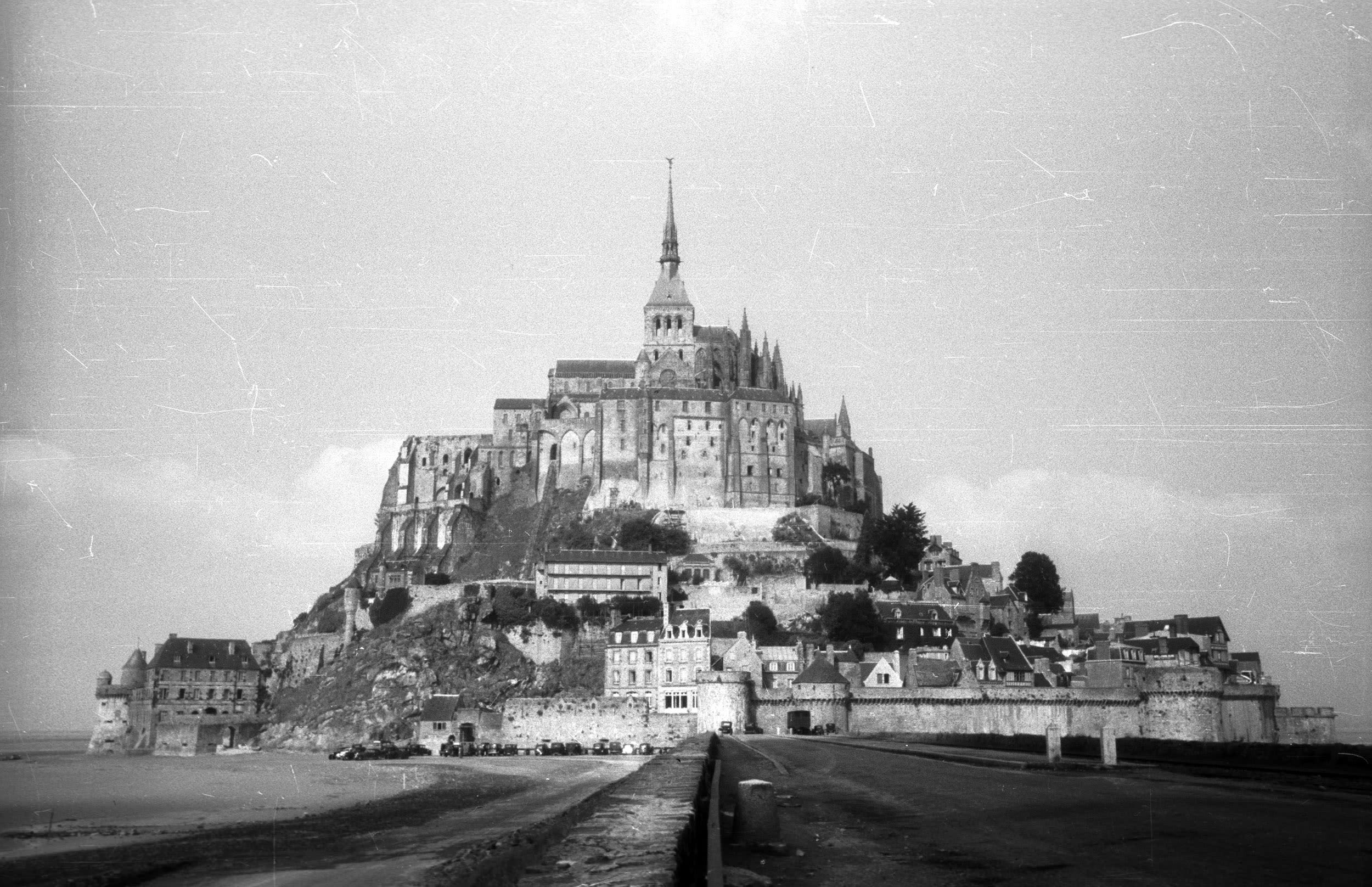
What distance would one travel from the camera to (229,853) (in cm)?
2444

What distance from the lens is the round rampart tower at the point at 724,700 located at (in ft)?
216

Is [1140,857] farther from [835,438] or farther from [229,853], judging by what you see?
[835,438]

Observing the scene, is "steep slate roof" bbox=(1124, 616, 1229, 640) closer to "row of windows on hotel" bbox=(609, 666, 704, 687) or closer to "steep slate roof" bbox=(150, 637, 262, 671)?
"row of windows on hotel" bbox=(609, 666, 704, 687)

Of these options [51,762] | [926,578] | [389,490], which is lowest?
[51,762]

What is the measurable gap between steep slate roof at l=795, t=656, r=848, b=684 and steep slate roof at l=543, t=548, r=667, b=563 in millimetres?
21484

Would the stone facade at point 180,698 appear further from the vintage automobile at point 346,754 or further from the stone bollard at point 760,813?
the stone bollard at point 760,813

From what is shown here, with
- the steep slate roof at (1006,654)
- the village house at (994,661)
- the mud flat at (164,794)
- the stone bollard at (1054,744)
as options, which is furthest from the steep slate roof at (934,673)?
the stone bollard at (1054,744)

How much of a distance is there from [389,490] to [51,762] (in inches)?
1955

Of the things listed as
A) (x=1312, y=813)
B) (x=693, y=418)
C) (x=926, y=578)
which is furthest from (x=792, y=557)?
(x=1312, y=813)

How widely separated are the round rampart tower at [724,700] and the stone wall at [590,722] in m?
1.36

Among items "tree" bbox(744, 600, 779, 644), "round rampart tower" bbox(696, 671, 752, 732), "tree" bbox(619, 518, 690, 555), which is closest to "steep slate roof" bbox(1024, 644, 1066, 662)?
"tree" bbox(744, 600, 779, 644)

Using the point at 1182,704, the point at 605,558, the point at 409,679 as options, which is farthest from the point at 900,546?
the point at 409,679

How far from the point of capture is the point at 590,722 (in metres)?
→ 68.4

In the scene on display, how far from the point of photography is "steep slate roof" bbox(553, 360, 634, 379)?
119 meters
